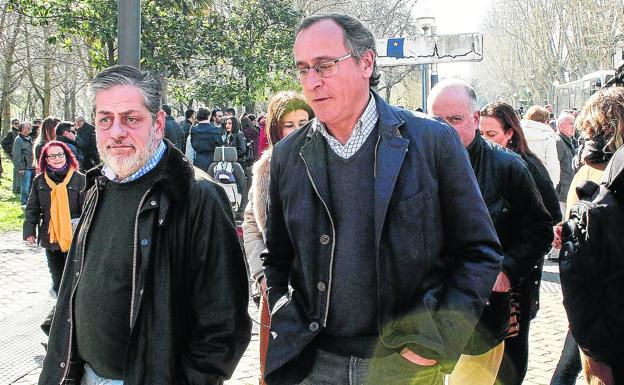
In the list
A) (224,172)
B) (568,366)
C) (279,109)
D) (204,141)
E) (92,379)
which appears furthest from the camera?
(204,141)

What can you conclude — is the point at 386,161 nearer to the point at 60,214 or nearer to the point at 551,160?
the point at 60,214

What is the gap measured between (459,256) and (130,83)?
4.42 ft

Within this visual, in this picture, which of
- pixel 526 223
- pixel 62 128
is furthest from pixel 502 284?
pixel 62 128

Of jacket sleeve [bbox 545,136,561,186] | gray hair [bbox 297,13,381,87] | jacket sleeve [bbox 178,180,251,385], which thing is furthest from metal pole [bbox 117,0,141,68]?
jacket sleeve [bbox 545,136,561,186]

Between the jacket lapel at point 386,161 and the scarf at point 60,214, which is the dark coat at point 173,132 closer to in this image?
the scarf at point 60,214

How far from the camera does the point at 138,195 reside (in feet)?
9.05

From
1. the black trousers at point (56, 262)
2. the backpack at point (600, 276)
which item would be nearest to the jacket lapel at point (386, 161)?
the backpack at point (600, 276)

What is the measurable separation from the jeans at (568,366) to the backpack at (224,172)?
6.45 meters

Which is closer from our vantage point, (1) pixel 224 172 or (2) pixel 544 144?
(2) pixel 544 144

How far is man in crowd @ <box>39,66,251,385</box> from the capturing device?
8.51 feet

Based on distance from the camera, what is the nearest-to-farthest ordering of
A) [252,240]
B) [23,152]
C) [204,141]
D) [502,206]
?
[502,206]
[252,240]
[204,141]
[23,152]

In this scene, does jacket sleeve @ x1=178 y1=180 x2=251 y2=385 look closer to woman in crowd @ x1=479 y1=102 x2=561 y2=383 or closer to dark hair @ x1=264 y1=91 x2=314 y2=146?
dark hair @ x1=264 y1=91 x2=314 y2=146

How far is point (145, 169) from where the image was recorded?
2.79m

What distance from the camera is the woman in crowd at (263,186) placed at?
4.04 meters
